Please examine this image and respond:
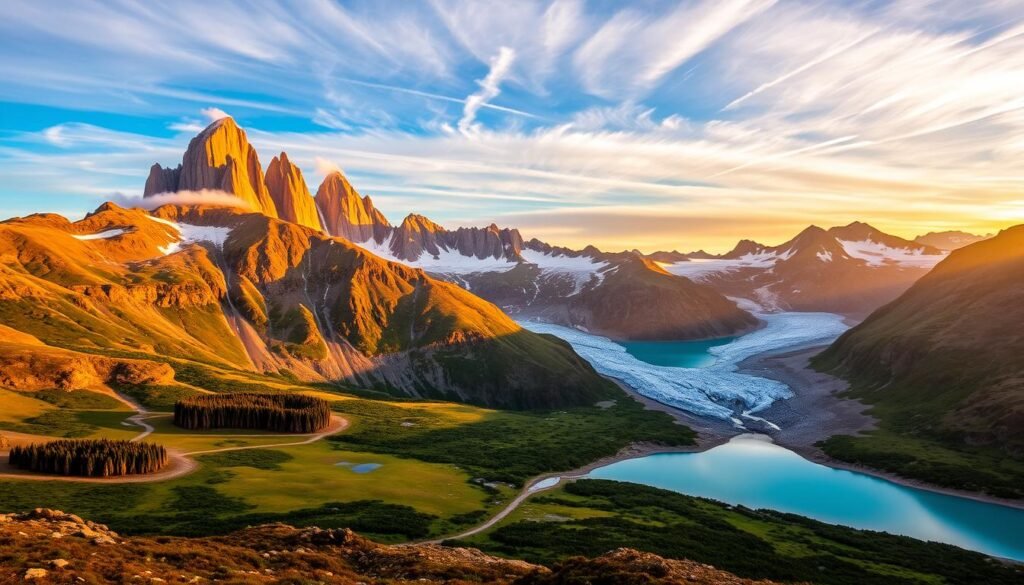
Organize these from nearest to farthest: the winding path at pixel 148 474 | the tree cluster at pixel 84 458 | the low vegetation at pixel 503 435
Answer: the winding path at pixel 148 474
the tree cluster at pixel 84 458
the low vegetation at pixel 503 435

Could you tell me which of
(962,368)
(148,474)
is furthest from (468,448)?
(962,368)

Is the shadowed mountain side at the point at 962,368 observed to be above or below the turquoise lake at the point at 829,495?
above

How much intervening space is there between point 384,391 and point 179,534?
141 meters

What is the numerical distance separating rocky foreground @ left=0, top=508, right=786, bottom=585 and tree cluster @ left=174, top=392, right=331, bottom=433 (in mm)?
64348

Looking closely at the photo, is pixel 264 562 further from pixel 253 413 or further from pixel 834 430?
pixel 834 430

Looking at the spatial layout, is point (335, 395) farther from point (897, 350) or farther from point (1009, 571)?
point (897, 350)

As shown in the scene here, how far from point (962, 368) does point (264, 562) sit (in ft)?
576

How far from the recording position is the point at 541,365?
196m

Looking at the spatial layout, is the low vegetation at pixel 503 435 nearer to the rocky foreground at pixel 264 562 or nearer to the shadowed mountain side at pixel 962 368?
the rocky foreground at pixel 264 562

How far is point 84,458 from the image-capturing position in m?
64.2

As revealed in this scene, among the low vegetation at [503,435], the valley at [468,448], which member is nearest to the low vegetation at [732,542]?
the valley at [468,448]

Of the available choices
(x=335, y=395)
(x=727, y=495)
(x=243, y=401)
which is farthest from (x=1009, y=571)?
(x=335, y=395)

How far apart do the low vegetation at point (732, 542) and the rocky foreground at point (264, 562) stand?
16569 mm

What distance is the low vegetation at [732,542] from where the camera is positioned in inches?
2231
